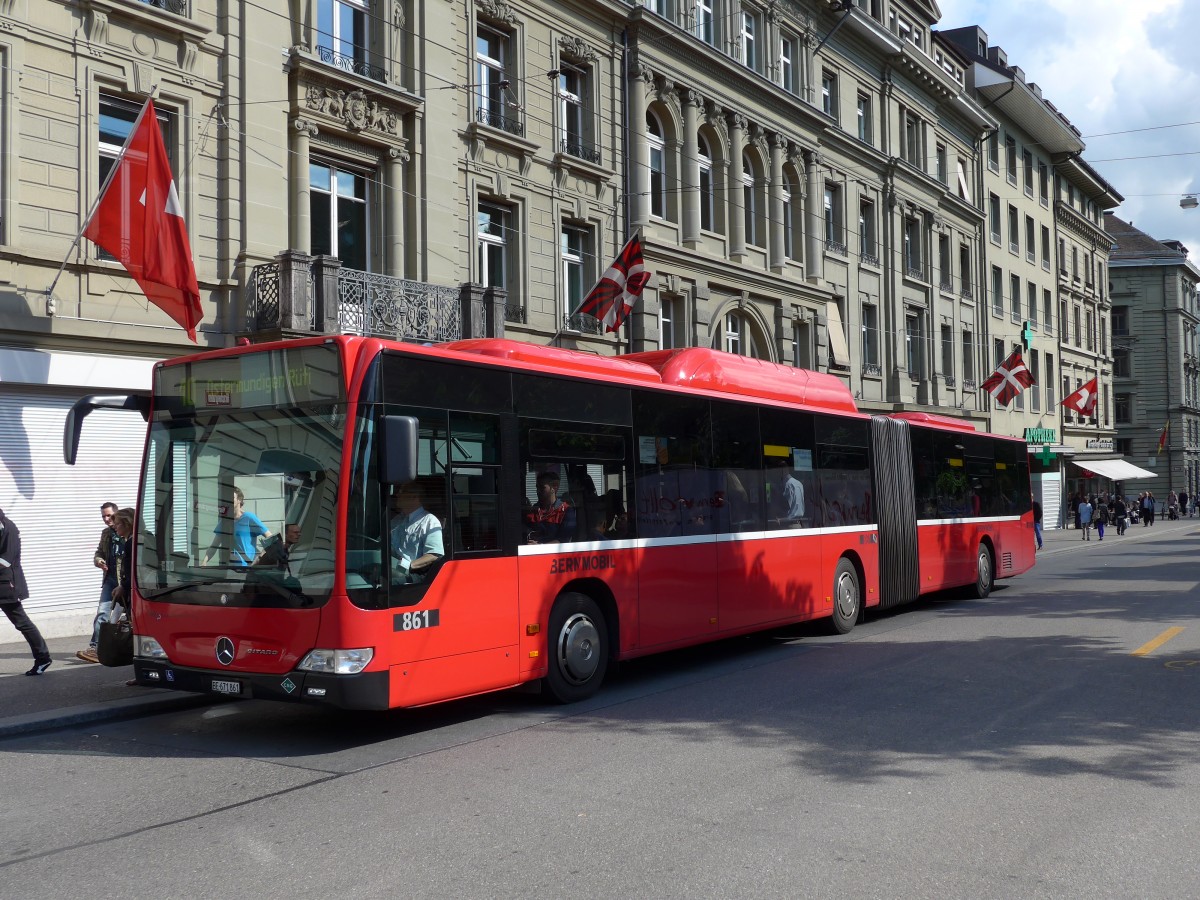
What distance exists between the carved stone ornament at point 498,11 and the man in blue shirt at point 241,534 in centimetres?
1579

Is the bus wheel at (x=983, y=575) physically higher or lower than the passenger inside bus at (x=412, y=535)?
lower

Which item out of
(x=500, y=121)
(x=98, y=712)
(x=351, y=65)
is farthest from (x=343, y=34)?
(x=98, y=712)

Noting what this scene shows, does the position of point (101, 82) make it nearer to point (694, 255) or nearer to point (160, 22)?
point (160, 22)

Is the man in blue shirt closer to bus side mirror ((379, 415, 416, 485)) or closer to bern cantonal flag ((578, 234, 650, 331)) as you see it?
bus side mirror ((379, 415, 416, 485))

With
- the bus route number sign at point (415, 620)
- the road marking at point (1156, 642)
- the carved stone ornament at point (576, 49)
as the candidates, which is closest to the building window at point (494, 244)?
the carved stone ornament at point (576, 49)

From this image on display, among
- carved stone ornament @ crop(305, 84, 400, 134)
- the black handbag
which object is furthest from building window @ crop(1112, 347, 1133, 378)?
the black handbag

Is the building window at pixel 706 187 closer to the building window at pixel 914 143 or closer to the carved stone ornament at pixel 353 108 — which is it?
the carved stone ornament at pixel 353 108

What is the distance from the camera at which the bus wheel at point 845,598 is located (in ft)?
48.0

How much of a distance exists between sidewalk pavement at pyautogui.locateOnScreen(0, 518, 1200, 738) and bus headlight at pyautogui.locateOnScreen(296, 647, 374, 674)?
283cm

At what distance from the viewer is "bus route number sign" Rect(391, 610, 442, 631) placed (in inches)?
311

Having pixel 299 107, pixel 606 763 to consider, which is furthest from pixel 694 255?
pixel 606 763

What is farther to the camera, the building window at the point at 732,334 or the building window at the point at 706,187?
the building window at the point at 732,334

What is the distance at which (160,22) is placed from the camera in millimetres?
15586

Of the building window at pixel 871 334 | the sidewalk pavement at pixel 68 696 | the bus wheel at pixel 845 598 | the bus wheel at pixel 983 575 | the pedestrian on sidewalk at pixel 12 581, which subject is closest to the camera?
the sidewalk pavement at pixel 68 696
